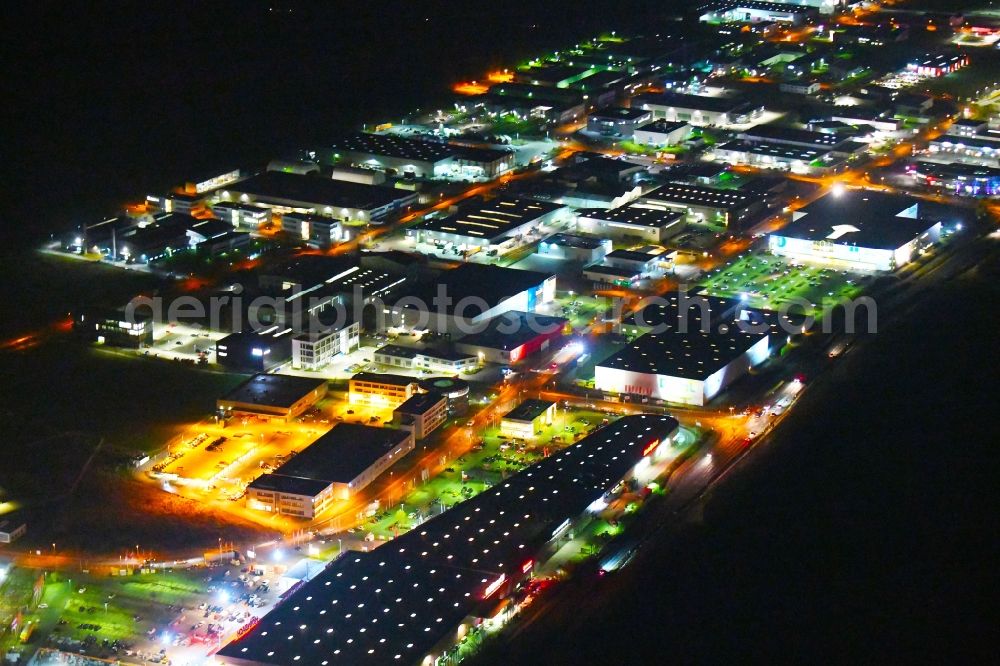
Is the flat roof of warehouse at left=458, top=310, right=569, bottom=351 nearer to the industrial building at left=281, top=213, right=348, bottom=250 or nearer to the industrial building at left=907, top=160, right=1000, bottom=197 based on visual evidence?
the industrial building at left=281, top=213, right=348, bottom=250

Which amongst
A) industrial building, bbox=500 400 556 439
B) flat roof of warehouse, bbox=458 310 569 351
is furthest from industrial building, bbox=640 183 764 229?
industrial building, bbox=500 400 556 439

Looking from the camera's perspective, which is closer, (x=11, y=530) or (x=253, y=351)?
(x=11, y=530)

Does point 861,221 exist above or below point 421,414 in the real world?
above

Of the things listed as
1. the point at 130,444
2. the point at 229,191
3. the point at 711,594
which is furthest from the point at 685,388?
the point at 229,191

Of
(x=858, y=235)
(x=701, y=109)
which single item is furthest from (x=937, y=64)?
(x=858, y=235)

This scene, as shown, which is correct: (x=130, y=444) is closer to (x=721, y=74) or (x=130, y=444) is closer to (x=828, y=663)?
(x=828, y=663)

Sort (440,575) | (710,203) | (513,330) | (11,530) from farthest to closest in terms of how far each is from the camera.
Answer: (710,203) < (513,330) < (11,530) < (440,575)

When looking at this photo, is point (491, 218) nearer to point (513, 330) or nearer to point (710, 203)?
point (710, 203)
